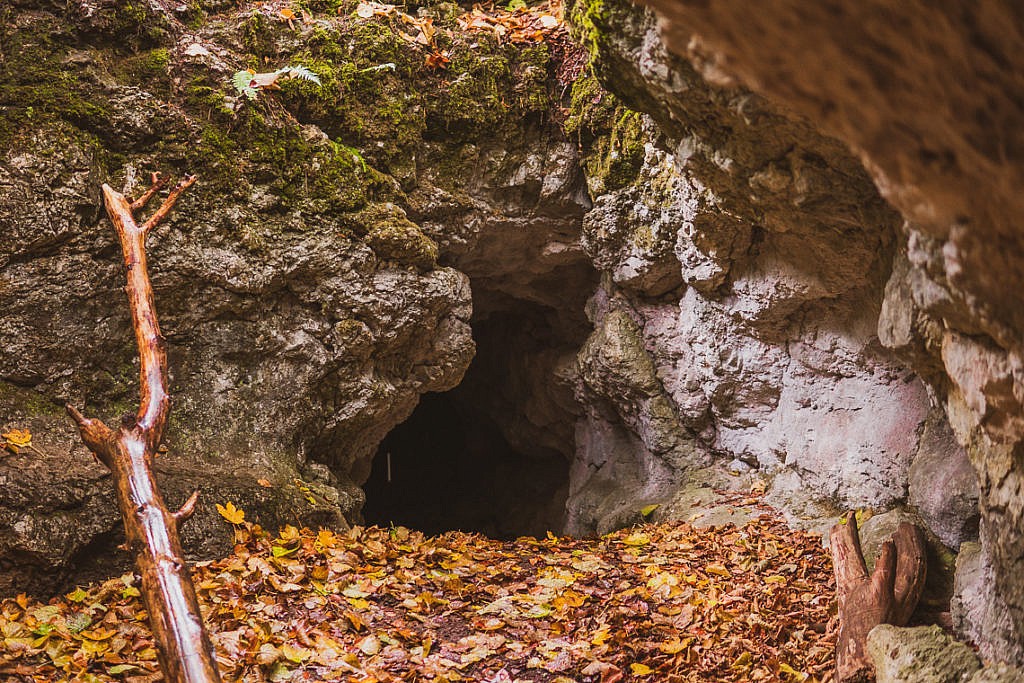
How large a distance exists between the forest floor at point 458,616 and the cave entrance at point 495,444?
157 inches

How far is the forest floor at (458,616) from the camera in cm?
357

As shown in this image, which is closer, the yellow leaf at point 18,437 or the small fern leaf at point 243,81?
the yellow leaf at point 18,437

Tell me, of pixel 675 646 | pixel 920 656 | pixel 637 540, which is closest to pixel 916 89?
pixel 920 656

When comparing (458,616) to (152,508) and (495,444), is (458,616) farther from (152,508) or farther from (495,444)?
(495,444)

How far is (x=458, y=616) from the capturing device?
430cm

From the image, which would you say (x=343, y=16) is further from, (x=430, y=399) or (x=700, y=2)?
(x=430, y=399)

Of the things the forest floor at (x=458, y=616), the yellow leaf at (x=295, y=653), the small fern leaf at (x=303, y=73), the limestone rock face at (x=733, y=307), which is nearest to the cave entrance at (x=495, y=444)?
the limestone rock face at (x=733, y=307)

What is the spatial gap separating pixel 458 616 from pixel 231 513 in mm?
1621

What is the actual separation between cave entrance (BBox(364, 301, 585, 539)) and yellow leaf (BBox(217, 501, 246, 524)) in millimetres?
4733

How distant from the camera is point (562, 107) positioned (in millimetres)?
6969

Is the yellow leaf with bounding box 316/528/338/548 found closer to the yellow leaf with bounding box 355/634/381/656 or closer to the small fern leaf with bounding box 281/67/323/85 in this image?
the yellow leaf with bounding box 355/634/381/656

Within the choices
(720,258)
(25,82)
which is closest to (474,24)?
(720,258)

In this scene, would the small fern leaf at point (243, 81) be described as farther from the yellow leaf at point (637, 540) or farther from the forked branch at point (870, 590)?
the forked branch at point (870, 590)

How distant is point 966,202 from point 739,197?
2723mm
